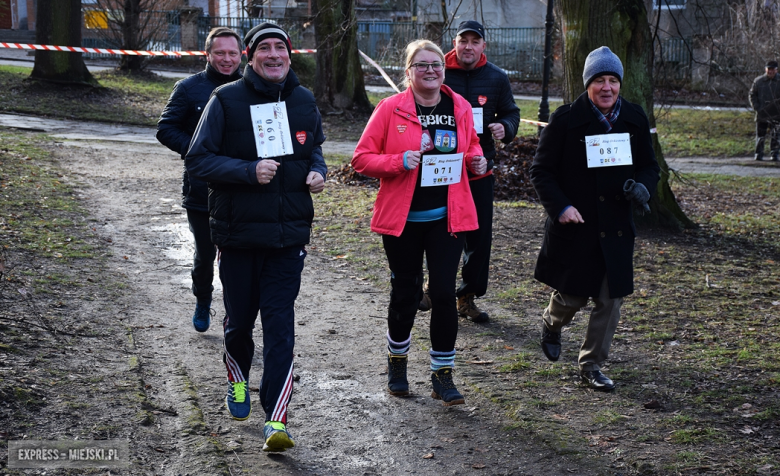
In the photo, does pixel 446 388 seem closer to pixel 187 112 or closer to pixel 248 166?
pixel 248 166

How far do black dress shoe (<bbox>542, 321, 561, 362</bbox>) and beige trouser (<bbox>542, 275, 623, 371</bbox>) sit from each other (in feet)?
0.60

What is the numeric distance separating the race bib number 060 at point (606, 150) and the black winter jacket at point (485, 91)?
1.38m

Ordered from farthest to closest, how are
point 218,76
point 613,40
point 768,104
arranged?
1. point 768,104
2. point 613,40
3. point 218,76

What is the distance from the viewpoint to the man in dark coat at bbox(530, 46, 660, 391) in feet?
16.4

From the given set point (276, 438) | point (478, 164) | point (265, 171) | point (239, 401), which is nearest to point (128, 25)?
point (478, 164)

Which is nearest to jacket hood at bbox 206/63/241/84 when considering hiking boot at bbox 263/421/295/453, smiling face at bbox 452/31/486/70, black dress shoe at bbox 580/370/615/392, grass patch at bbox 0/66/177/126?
smiling face at bbox 452/31/486/70

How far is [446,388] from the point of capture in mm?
4848

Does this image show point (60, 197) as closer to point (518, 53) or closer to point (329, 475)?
point (329, 475)

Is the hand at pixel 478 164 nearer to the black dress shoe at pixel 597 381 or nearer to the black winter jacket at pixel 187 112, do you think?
the black dress shoe at pixel 597 381

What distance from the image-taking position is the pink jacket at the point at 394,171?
15.7ft

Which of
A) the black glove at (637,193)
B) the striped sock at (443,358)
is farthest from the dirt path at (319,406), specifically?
the black glove at (637,193)

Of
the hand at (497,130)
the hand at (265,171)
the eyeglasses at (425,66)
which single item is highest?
the eyeglasses at (425,66)

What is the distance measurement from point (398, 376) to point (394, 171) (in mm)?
1294

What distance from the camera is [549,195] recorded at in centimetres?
510
